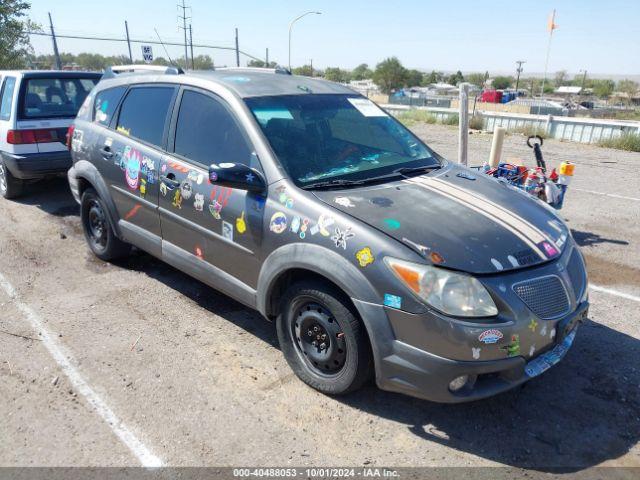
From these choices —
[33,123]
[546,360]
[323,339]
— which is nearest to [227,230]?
[323,339]

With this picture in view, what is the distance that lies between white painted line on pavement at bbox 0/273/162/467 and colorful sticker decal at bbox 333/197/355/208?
1.73m

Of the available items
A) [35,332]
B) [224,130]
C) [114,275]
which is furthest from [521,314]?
[114,275]

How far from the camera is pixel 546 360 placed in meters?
2.84

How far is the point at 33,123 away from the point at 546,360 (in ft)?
22.7

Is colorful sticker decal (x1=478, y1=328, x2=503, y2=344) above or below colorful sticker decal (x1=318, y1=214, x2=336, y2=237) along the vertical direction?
below

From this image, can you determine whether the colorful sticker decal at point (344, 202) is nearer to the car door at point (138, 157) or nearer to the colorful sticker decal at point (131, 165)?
the car door at point (138, 157)

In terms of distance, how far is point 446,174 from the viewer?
3.73 meters

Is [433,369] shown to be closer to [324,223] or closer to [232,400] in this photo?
[324,223]

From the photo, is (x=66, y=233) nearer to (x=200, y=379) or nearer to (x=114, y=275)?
(x=114, y=275)

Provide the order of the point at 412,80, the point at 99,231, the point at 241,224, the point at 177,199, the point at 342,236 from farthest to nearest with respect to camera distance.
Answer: the point at 412,80
the point at 99,231
the point at 177,199
the point at 241,224
the point at 342,236

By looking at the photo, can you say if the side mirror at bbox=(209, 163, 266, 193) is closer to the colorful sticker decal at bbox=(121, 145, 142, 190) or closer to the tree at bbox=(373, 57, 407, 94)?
the colorful sticker decal at bbox=(121, 145, 142, 190)

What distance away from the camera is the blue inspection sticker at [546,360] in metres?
2.76

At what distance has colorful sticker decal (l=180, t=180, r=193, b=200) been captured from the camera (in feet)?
12.2

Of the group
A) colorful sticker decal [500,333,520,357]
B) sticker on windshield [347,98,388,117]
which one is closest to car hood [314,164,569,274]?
colorful sticker decal [500,333,520,357]
